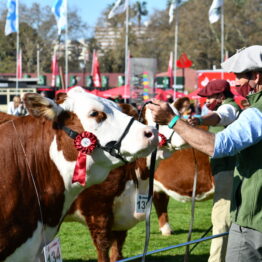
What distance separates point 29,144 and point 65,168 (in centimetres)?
30

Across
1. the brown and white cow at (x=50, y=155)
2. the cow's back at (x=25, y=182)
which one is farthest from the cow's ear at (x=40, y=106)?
the cow's back at (x=25, y=182)

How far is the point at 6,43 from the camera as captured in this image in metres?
66.4

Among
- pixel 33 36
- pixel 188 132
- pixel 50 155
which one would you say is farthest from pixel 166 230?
pixel 33 36

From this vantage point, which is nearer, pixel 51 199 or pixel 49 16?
pixel 51 199

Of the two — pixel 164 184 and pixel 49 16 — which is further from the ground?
pixel 49 16

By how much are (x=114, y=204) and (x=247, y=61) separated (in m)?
3.41

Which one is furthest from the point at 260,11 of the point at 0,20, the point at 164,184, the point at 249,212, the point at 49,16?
the point at 249,212

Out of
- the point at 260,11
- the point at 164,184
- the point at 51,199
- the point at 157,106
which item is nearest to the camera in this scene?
the point at 157,106

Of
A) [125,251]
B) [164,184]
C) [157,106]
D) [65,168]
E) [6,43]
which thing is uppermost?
[6,43]

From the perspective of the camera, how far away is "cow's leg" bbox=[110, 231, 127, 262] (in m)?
7.21

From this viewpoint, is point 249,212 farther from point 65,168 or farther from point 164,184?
point 164,184

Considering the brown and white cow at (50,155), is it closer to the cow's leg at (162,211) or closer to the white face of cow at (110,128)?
the white face of cow at (110,128)

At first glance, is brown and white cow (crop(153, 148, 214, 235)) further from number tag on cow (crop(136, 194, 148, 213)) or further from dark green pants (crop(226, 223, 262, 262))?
dark green pants (crop(226, 223, 262, 262))

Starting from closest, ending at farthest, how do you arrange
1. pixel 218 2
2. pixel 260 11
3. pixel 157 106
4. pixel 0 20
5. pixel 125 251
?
pixel 157 106 → pixel 125 251 → pixel 218 2 → pixel 0 20 → pixel 260 11
